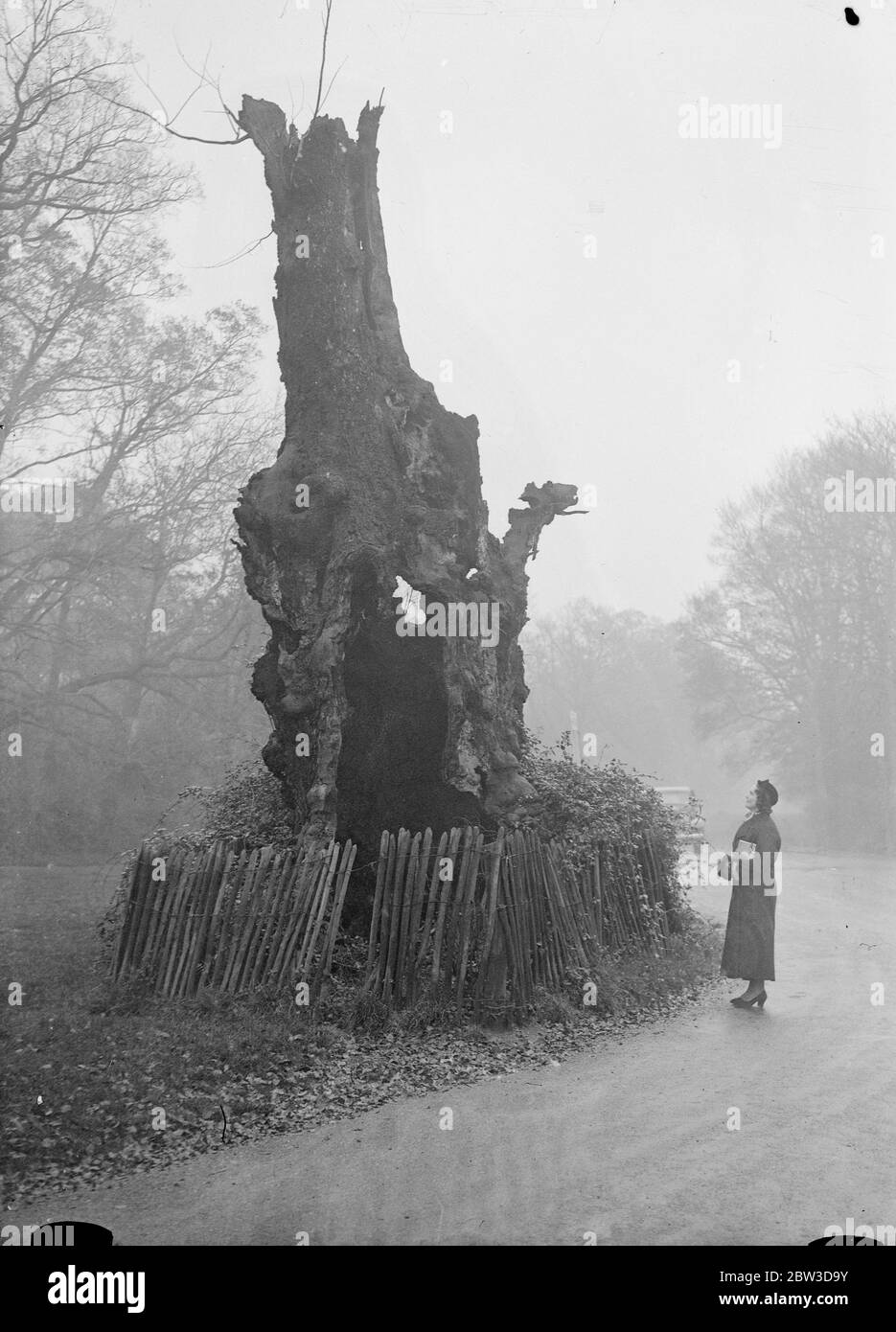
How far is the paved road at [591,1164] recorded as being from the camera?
5258 mm

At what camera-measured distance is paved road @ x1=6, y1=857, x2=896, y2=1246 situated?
526cm

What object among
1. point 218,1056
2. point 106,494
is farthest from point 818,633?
point 218,1056

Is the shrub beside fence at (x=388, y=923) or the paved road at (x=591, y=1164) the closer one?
the paved road at (x=591, y=1164)

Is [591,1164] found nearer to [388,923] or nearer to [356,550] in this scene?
[388,923]

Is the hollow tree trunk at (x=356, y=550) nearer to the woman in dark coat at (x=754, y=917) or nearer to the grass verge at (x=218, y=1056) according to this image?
the grass verge at (x=218, y=1056)

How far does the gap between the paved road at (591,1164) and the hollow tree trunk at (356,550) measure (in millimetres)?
3431

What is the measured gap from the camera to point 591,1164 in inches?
239

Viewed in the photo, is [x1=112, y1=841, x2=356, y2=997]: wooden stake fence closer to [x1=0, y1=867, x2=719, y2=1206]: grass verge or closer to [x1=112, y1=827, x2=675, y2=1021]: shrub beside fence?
[x1=112, y1=827, x2=675, y2=1021]: shrub beside fence

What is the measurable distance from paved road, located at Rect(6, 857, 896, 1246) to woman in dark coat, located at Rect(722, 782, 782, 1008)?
132cm

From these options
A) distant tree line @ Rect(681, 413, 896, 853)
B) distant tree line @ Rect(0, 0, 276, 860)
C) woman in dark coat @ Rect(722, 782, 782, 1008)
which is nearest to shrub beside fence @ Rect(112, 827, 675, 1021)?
woman in dark coat @ Rect(722, 782, 782, 1008)

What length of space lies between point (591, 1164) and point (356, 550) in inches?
250

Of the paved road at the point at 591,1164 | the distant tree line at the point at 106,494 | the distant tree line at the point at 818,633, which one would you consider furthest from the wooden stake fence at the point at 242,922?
the distant tree line at the point at 818,633
